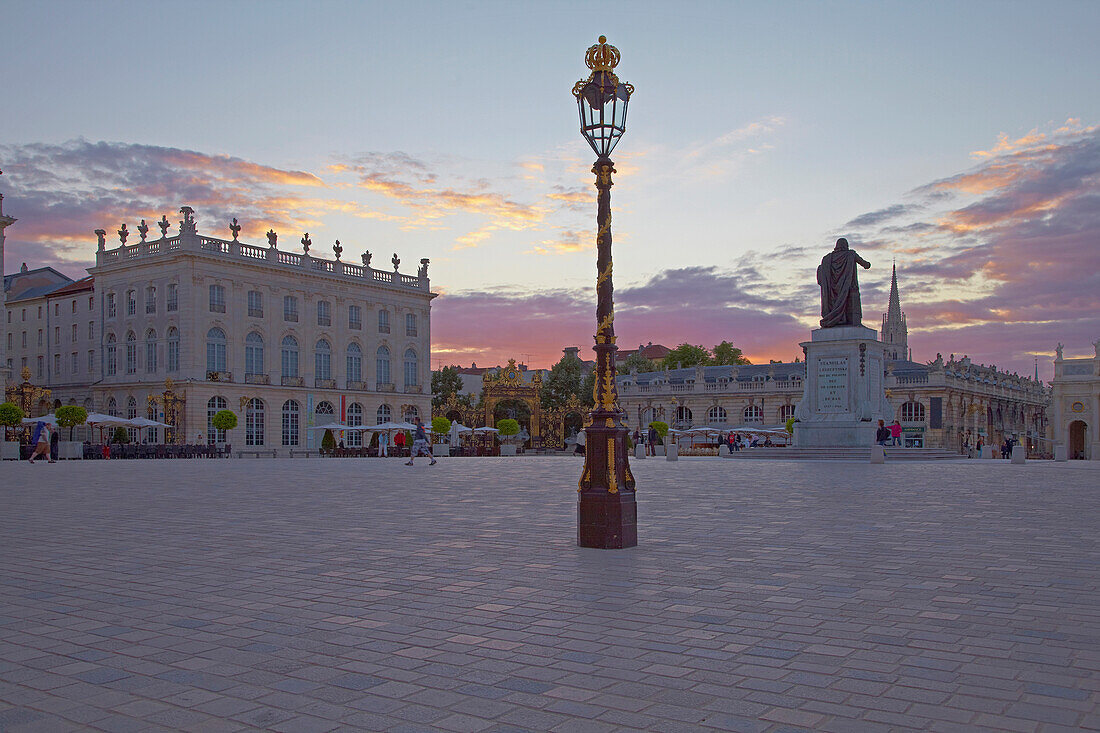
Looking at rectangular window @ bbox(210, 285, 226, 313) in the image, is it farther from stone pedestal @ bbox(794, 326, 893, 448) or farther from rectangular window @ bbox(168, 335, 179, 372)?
stone pedestal @ bbox(794, 326, 893, 448)

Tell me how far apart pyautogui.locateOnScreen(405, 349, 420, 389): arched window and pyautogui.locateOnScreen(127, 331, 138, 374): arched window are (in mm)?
19198

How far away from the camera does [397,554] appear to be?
8891 mm

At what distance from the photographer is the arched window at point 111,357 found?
60531 mm

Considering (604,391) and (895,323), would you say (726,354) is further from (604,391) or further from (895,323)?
(604,391)

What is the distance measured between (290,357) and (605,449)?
55.6 meters

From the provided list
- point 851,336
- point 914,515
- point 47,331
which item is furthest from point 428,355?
point 914,515

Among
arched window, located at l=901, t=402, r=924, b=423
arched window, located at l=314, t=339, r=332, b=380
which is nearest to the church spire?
arched window, located at l=901, t=402, r=924, b=423

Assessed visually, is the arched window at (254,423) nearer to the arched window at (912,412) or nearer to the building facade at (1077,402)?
the arched window at (912,412)

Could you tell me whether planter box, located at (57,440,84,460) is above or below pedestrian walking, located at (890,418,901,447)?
below

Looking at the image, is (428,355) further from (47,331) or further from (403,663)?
(403,663)

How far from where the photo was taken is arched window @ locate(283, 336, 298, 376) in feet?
203

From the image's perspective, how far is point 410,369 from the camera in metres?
71.2

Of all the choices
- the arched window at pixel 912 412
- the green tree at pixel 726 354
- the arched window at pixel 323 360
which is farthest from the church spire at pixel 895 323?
the arched window at pixel 323 360

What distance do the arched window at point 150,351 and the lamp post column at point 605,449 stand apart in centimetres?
5345
